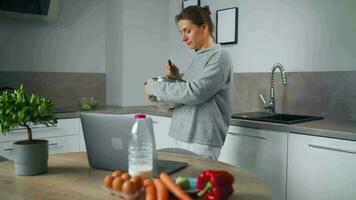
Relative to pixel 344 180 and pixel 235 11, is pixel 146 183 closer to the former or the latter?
pixel 344 180

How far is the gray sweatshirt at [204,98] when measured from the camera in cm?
193

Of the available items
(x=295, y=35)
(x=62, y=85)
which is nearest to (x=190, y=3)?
(x=295, y=35)

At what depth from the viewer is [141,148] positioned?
3.89 feet

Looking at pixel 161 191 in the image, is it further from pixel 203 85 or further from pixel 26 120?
pixel 203 85

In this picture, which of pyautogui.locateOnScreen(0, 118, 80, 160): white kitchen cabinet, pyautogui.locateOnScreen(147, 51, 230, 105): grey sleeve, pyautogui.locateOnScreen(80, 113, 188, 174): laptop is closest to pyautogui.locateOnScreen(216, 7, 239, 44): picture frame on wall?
pyautogui.locateOnScreen(147, 51, 230, 105): grey sleeve

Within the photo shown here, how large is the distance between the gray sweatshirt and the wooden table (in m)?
0.44

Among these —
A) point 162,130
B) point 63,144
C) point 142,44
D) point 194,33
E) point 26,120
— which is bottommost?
point 63,144

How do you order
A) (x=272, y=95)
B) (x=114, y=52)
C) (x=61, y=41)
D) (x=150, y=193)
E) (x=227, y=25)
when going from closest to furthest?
(x=150, y=193) < (x=272, y=95) < (x=227, y=25) < (x=61, y=41) < (x=114, y=52)

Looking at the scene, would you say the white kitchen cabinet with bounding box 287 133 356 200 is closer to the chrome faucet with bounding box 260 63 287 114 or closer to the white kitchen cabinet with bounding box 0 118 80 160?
the chrome faucet with bounding box 260 63 287 114

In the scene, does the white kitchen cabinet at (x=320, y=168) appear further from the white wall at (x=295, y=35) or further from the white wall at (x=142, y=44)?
the white wall at (x=142, y=44)

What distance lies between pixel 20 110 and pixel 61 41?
2306 mm

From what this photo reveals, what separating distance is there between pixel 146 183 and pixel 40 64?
259cm

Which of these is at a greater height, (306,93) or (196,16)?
(196,16)

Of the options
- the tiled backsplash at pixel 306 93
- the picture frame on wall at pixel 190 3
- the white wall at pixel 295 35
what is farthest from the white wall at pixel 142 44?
the tiled backsplash at pixel 306 93
